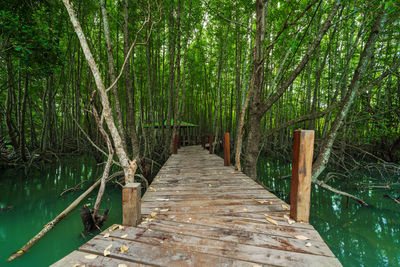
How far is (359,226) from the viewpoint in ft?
12.9

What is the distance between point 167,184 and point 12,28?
4315 millimetres

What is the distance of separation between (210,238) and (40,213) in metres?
4.98

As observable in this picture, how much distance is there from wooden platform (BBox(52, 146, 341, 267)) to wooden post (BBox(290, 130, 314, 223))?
0.14m

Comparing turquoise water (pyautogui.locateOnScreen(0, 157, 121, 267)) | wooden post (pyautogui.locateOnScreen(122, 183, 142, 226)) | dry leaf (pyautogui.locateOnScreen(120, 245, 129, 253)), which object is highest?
wooden post (pyautogui.locateOnScreen(122, 183, 142, 226))

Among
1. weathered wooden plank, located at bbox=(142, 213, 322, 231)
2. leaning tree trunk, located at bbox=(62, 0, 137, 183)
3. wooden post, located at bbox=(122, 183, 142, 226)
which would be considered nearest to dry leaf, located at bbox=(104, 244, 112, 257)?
wooden post, located at bbox=(122, 183, 142, 226)

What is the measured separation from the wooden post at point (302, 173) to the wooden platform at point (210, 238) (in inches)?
5.5

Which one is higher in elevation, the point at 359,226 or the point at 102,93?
the point at 102,93

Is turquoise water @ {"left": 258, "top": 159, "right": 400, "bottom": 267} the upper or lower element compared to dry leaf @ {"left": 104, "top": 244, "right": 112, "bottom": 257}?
lower

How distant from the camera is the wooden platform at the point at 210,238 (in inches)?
49.2

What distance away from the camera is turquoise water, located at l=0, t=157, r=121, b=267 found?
2982 mm

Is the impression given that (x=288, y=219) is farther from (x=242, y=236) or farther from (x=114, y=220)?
(x=114, y=220)

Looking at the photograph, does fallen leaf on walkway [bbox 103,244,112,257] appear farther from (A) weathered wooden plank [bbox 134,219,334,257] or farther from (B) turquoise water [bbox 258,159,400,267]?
(B) turquoise water [bbox 258,159,400,267]

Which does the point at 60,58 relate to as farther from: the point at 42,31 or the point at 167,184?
the point at 167,184

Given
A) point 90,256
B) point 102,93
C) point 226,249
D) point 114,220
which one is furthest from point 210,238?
point 114,220
